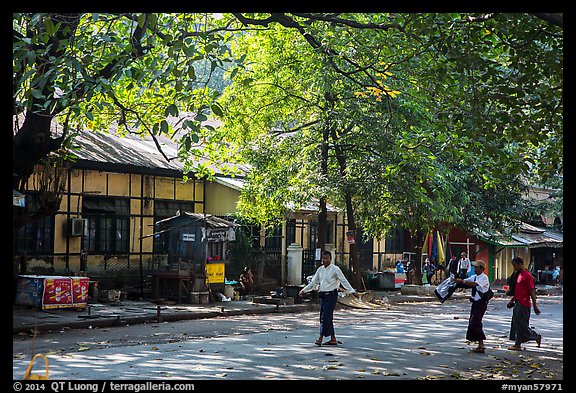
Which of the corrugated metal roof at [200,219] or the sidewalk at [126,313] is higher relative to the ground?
the corrugated metal roof at [200,219]

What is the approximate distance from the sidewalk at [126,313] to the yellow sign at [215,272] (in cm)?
82

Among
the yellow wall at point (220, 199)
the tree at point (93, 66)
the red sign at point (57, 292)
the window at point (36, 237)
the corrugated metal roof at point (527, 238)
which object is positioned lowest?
the red sign at point (57, 292)

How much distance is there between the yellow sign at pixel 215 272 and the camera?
25.6 meters

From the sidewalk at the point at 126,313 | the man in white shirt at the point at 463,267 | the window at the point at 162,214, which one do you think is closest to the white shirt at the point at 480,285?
the sidewalk at the point at 126,313

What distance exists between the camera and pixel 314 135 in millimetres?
27031

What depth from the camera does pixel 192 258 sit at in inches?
1017

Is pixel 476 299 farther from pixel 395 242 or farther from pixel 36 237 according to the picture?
pixel 395 242

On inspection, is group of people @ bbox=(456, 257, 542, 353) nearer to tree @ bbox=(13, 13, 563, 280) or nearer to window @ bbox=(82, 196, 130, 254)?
tree @ bbox=(13, 13, 563, 280)

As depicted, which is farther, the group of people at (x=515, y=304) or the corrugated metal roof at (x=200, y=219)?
the corrugated metal roof at (x=200, y=219)

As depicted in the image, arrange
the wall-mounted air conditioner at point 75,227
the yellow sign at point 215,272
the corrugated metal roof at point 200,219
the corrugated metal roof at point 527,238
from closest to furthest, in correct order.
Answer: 1. the wall-mounted air conditioner at point 75,227
2. the corrugated metal roof at point 200,219
3. the yellow sign at point 215,272
4. the corrugated metal roof at point 527,238

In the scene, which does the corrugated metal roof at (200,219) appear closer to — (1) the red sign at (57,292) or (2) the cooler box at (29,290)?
(1) the red sign at (57,292)

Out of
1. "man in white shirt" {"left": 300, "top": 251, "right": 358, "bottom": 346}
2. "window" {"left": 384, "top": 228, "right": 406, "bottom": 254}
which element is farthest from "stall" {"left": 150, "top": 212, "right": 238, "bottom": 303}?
"window" {"left": 384, "top": 228, "right": 406, "bottom": 254}

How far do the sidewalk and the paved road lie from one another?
0.57m
